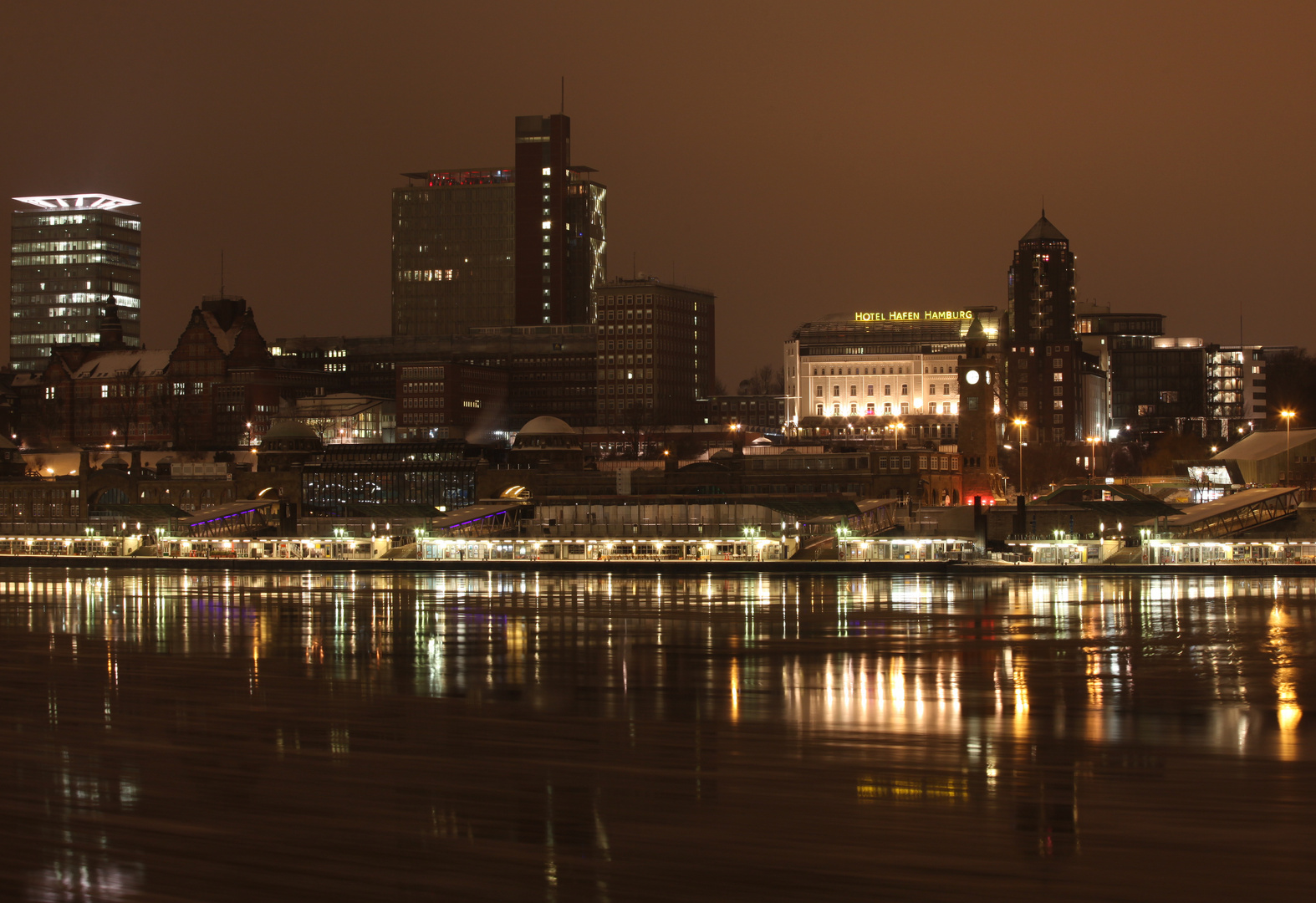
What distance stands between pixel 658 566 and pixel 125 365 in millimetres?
124170

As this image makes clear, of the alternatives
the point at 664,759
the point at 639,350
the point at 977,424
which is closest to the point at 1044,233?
the point at 639,350

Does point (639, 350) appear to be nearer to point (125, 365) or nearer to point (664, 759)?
point (125, 365)

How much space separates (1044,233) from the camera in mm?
186625

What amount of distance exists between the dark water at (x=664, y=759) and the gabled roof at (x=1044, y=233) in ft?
472

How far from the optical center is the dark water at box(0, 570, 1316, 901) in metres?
19.6

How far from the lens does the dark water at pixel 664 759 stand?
64.3 feet

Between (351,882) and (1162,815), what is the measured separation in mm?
12184

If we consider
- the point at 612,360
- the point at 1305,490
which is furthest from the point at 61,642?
the point at 612,360

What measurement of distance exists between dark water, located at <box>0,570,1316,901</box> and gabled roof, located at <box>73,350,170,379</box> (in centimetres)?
13591

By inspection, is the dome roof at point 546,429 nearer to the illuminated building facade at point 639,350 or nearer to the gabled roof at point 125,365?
the illuminated building facade at point 639,350

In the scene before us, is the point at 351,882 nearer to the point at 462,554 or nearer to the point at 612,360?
the point at 462,554

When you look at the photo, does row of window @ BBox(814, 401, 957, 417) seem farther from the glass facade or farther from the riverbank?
the riverbank

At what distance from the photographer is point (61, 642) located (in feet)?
149

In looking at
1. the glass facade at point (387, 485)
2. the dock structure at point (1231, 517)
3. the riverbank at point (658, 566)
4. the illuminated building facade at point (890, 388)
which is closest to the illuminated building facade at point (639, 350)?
the illuminated building facade at point (890, 388)
